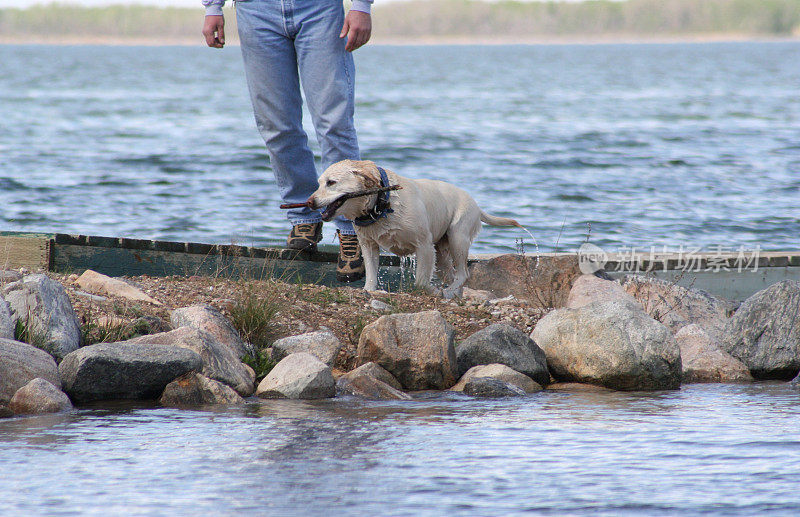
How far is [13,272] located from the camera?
695cm

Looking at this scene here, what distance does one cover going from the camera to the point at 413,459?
14.5ft

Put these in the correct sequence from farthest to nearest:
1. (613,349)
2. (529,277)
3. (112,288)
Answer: (529,277), (112,288), (613,349)

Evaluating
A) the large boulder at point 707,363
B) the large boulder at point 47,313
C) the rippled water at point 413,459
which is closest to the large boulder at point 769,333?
the large boulder at point 707,363

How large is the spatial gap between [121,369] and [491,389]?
6.80 feet

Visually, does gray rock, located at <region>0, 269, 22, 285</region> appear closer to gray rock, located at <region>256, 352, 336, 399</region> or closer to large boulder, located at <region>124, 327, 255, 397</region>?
large boulder, located at <region>124, 327, 255, 397</region>

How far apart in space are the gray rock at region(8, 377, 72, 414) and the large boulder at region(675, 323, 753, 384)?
151 inches

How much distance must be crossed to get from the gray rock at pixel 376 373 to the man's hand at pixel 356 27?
2434 millimetres

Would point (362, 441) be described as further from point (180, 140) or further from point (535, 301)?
point (180, 140)

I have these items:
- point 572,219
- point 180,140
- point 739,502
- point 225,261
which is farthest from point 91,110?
point 739,502

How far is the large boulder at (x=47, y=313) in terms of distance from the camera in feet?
18.9

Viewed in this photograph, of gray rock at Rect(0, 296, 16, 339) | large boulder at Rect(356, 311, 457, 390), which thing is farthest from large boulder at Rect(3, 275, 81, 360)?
large boulder at Rect(356, 311, 457, 390)

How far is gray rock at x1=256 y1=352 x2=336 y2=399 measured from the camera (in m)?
5.71

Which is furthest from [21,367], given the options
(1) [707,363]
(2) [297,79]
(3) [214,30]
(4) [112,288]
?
(1) [707,363]

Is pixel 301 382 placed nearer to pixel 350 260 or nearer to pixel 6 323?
pixel 6 323
